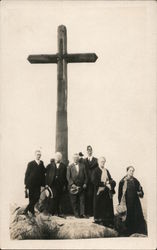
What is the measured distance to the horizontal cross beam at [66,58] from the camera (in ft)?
16.4

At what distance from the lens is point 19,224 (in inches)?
190

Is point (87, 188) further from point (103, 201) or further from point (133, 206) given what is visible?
point (133, 206)

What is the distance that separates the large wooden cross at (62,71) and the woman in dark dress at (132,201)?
66 cm

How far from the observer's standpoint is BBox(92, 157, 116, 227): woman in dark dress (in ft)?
15.9

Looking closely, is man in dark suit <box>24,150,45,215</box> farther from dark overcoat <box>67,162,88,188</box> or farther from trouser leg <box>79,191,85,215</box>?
trouser leg <box>79,191,85,215</box>

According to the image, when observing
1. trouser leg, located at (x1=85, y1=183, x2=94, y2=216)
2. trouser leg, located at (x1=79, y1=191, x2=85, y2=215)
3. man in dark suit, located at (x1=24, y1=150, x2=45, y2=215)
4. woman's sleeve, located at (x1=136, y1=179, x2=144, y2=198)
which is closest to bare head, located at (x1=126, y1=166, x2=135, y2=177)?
woman's sleeve, located at (x1=136, y1=179, x2=144, y2=198)

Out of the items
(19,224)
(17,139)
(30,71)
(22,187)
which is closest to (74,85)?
(30,71)

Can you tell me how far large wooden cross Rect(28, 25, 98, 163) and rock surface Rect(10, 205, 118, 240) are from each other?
2.04 feet

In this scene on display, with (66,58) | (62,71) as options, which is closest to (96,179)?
(62,71)

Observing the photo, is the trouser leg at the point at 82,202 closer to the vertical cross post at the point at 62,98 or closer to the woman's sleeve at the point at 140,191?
the vertical cross post at the point at 62,98

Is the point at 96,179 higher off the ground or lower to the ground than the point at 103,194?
higher

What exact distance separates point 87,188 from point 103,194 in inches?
6.9

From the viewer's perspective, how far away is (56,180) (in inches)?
192

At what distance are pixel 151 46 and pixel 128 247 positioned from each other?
2.09 metres
